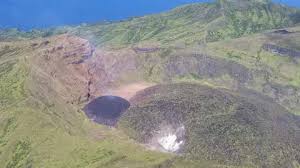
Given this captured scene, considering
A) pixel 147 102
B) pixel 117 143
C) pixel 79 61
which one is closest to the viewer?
pixel 117 143

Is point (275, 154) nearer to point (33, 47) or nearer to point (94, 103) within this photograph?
point (94, 103)

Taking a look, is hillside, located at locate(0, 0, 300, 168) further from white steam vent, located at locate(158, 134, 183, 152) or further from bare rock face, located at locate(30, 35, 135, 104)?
white steam vent, located at locate(158, 134, 183, 152)

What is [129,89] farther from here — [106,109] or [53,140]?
[53,140]

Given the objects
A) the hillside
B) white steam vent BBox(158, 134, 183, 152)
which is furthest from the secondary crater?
white steam vent BBox(158, 134, 183, 152)

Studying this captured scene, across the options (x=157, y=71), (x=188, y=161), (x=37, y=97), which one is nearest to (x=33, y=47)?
(x=37, y=97)

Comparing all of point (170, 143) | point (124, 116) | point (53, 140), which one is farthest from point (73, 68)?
point (53, 140)

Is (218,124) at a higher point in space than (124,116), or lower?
lower

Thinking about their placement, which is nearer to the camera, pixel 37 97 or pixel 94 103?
pixel 37 97
